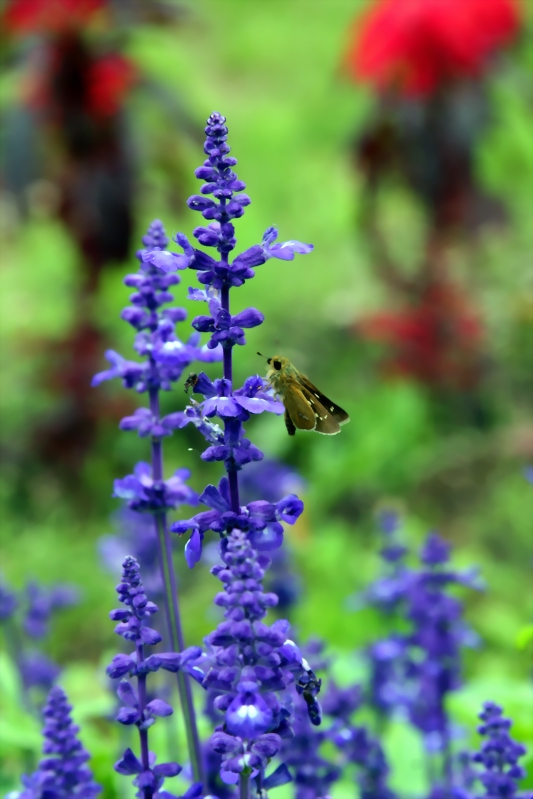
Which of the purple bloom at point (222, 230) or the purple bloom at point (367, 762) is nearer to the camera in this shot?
the purple bloom at point (222, 230)

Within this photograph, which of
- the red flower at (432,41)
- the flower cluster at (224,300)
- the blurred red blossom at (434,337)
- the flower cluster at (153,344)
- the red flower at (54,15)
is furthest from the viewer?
the blurred red blossom at (434,337)

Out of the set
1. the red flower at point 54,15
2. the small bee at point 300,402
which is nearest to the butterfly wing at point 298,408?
the small bee at point 300,402

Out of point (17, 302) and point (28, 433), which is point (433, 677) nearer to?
point (28, 433)

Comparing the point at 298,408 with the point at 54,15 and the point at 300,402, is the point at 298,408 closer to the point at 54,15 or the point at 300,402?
the point at 300,402

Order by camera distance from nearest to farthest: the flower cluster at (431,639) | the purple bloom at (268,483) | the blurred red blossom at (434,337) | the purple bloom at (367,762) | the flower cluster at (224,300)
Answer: the flower cluster at (224,300) → the purple bloom at (367,762) → the flower cluster at (431,639) → the purple bloom at (268,483) → the blurred red blossom at (434,337)

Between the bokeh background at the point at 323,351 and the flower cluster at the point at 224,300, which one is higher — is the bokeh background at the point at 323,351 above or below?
above

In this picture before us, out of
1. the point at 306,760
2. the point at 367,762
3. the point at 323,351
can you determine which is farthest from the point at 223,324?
the point at 323,351

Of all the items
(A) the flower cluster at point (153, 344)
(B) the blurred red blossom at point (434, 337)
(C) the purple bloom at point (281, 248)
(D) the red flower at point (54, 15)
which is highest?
(D) the red flower at point (54, 15)

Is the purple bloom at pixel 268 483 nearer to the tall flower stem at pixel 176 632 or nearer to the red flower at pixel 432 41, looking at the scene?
the tall flower stem at pixel 176 632
